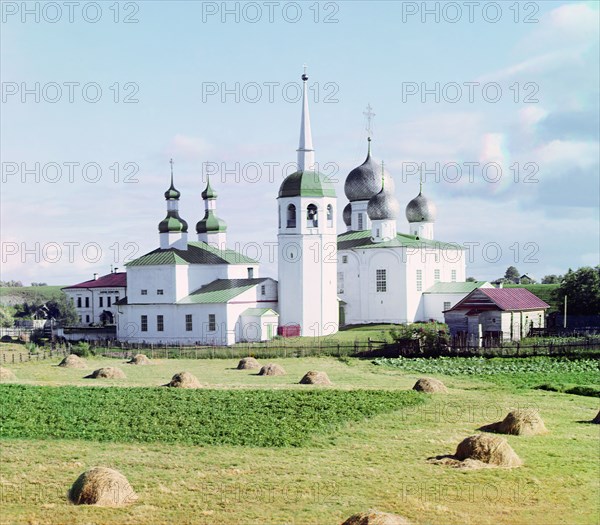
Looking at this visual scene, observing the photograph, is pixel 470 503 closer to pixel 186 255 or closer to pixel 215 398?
pixel 215 398

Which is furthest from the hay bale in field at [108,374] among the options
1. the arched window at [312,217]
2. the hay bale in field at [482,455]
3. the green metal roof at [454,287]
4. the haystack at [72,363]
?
the green metal roof at [454,287]

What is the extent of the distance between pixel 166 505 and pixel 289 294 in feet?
126

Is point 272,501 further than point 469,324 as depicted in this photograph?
No

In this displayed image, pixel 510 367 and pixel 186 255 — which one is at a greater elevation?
pixel 186 255

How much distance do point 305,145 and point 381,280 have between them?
31.9 ft

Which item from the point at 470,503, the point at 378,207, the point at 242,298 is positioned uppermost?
the point at 378,207

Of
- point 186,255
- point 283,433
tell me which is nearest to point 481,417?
point 283,433

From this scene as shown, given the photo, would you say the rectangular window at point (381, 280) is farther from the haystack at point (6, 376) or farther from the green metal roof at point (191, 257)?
the haystack at point (6, 376)

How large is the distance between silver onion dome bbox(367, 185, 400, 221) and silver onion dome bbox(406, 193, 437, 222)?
211 inches

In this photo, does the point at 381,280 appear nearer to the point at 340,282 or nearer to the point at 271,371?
the point at 340,282

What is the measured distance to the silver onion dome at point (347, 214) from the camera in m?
65.8

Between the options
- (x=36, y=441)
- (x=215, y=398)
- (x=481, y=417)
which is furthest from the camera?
(x=215, y=398)

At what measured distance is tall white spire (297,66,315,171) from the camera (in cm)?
5503

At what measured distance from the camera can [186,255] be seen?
5838cm
